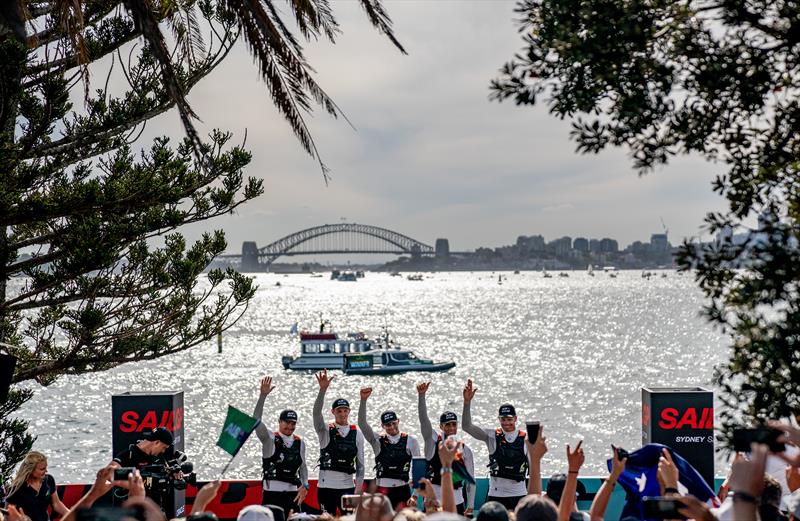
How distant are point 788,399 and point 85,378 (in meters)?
68.8

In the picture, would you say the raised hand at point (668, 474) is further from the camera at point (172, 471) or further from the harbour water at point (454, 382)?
the harbour water at point (454, 382)

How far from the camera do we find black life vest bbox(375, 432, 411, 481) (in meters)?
9.72

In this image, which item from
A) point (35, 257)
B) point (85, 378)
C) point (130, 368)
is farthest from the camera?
point (130, 368)

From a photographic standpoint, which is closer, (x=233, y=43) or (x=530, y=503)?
(x=530, y=503)

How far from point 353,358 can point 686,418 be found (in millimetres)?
56980

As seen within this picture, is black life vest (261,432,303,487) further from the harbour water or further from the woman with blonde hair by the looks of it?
the harbour water

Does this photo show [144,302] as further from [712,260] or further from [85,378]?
[85,378]

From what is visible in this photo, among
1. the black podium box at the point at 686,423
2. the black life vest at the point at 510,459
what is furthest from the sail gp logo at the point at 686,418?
the black life vest at the point at 510,459

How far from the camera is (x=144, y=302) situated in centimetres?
1236

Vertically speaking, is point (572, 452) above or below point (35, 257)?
below

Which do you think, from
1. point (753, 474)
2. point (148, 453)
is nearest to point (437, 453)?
point (148, 453)

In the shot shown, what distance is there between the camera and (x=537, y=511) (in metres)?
4.56

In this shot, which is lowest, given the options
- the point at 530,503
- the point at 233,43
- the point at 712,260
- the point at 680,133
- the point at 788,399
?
the point at 530,503

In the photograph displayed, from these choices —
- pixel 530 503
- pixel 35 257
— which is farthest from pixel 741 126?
pixel 35 257
